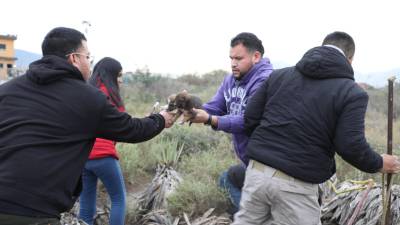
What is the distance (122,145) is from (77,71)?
5057 mm

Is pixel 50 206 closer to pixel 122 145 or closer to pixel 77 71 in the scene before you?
pixel 77 71

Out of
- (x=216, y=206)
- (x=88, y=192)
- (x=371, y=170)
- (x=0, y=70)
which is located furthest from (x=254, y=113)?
(x=0, y=70)

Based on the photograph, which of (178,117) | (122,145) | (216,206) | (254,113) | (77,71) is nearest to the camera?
(77,71)

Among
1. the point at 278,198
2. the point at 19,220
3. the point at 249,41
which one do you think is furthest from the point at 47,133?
the point at 249,41

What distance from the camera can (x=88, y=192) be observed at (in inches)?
182

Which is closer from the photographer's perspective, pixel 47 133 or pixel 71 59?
pixel 47 133

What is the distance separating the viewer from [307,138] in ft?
9.95

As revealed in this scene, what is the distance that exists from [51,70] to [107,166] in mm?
1698

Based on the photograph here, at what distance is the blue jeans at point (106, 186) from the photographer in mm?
4320

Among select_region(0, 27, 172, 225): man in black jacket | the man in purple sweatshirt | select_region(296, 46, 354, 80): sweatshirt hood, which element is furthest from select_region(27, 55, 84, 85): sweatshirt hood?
select_region(296, 46, 354, 80): sweatshirt hood

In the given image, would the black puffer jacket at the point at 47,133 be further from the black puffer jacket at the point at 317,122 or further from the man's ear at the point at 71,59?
the black puffer jacket at the point at 317,122

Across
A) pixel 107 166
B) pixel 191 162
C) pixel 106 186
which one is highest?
pixel 107 166

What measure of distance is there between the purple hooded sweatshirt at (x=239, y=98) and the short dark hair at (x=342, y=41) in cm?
68

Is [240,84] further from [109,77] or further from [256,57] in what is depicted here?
[109,77]
